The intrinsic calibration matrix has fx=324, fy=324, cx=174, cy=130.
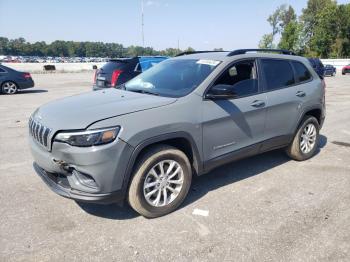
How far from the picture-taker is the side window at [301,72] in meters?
5.25

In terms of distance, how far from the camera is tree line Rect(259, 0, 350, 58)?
2825 inches

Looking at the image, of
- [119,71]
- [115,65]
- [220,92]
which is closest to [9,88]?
[115,65]

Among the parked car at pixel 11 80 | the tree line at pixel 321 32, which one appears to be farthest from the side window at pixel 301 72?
the tree line at pixel 321 32

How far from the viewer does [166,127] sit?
3.42 metres

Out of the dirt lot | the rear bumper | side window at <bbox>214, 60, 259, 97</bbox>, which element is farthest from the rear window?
the rear bumper

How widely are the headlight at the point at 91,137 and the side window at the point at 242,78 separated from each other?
1.63m

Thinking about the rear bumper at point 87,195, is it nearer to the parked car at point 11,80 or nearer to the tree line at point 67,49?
the parked car at point 11,80

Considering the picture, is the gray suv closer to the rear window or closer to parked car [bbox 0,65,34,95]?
the rear window

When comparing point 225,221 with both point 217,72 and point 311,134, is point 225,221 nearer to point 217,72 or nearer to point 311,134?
point 217,72

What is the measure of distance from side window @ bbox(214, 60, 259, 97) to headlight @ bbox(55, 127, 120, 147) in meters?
1.63

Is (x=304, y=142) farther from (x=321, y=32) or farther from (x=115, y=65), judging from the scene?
(x=321, y=32)

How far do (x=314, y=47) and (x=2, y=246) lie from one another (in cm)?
8344

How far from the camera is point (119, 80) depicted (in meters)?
8.95

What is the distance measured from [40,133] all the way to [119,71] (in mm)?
5928
